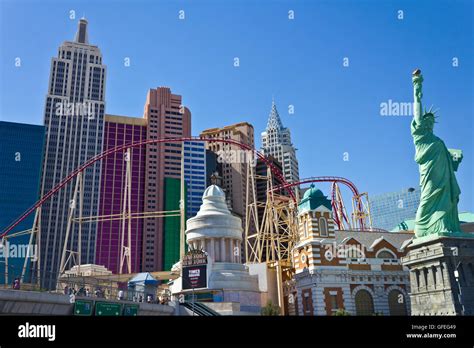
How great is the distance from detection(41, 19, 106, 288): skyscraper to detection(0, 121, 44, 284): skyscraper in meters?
8.21

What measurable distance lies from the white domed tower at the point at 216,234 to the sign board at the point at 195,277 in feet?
10.1

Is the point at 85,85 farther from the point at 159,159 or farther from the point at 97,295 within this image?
the point at 97,295

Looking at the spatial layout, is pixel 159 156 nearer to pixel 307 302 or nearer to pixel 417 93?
pixel 307 302

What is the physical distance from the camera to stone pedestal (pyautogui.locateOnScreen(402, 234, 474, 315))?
1304 inches

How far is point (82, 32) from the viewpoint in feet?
407

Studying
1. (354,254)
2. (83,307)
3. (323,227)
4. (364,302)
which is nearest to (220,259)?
(323,227)

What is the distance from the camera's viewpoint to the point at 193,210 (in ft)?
402

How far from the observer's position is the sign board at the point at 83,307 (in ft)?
68.5

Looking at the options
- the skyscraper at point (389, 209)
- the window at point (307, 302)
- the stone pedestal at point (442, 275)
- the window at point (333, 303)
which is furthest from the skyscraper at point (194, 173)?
the stone pedestal at point (442, 275)

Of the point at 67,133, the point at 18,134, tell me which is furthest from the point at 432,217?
the point at 67,133

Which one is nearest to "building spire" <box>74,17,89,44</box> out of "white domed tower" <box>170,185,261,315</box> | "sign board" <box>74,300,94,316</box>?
"white domed tower" <box>170,185,261,315</box>

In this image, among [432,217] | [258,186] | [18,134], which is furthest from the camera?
[258,186]

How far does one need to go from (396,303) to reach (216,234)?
16707mm
